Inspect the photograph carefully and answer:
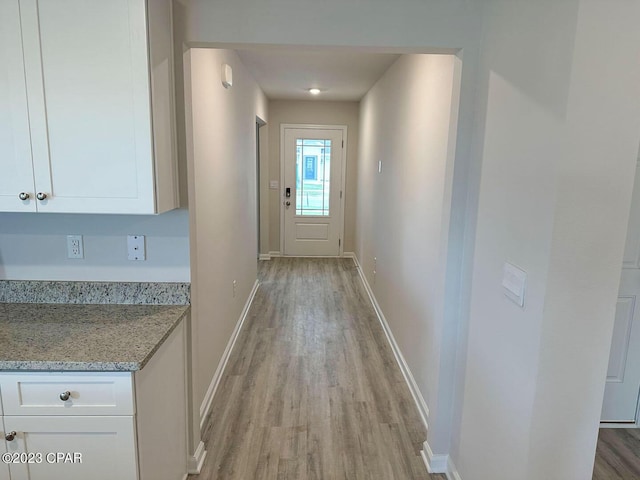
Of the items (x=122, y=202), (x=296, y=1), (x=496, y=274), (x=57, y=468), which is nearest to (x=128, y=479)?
(x=57, y=468)

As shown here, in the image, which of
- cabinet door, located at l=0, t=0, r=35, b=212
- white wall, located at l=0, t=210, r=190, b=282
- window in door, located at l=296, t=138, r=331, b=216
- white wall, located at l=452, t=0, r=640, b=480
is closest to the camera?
white wall, located at l=452, t=0, r=640, b=480

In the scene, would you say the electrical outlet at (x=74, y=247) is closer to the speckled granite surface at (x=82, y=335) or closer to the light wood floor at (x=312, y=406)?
the speckled granite surface at (x=82, y=335)

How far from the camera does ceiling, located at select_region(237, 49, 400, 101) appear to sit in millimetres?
3441

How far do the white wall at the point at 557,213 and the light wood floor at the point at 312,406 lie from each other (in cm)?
81

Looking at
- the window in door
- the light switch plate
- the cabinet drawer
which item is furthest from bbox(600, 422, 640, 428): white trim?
the window in door

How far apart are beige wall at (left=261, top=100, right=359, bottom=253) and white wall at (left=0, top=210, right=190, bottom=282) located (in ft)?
15.1

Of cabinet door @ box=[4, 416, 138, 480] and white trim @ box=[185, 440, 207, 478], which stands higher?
cabinet door @ box=[4, 416, 138, 480]

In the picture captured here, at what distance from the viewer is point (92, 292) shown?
1854 mm

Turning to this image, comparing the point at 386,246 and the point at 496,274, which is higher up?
the point at 496,274

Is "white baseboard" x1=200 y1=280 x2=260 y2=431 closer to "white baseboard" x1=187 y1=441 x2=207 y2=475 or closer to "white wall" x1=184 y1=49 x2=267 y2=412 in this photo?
"white wall" x1=184 y1=49 x2=267 y2=412

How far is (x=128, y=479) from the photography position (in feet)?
4.59

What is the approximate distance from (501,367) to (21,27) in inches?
82.4

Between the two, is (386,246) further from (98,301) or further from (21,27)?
(21,27)

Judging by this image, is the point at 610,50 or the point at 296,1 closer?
the point at 610,50
